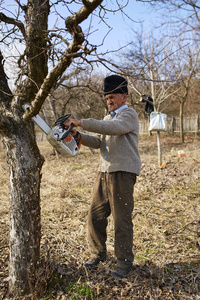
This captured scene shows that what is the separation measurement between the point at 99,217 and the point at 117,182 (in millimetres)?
469

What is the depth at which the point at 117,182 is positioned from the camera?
2520 mm

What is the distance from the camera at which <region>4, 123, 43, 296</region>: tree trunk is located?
2295 millimetres

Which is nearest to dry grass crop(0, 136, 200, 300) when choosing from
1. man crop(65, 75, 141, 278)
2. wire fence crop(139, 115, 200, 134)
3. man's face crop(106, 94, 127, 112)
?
man crop(65, 75, 141, 278)

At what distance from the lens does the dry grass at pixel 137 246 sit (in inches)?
94.2

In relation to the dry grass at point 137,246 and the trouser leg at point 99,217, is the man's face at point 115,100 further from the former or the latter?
the dry grass at point 137,246

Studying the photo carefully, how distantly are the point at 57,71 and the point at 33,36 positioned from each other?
577 mm

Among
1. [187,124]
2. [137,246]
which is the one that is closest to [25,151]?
[137,246]

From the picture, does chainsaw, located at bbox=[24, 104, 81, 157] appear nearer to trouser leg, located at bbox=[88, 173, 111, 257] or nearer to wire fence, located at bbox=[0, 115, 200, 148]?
trouser leg, located at bbox=[88, 173, 111, 257]

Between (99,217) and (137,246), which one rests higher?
(99,217)

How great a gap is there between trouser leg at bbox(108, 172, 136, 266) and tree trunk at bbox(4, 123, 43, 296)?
80cm

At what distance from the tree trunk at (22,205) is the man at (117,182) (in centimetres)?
51

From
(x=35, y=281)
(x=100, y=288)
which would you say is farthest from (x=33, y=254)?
(x=100, y=288)

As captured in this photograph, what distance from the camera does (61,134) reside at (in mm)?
2121

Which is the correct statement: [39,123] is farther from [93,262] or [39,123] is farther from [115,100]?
[93,262]
